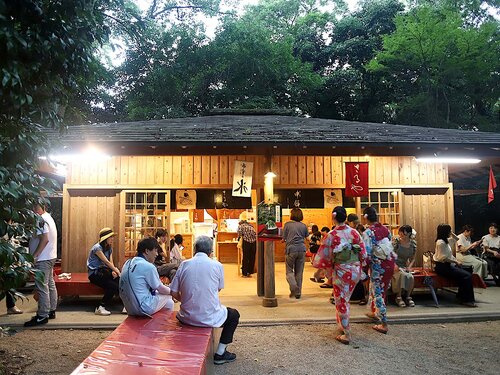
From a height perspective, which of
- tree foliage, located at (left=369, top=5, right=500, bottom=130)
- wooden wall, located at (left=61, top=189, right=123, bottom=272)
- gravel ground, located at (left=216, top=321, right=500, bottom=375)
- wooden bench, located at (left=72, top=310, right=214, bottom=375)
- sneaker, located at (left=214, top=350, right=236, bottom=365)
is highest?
tree foliage, located at (left=369, top=5, right=500, bottom=130)

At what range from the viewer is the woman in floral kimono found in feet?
18.8

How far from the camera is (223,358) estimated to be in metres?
5.15

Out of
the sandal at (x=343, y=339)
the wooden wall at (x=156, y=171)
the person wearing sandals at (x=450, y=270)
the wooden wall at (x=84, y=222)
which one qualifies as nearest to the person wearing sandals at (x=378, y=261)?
the sandal at (x=343, y=339)

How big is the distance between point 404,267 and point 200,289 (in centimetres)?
515

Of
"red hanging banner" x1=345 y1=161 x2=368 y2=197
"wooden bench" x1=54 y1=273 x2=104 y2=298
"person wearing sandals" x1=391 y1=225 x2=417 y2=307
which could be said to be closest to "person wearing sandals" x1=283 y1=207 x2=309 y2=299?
"red hanging banner" x1=345 y1=161 x2=368 y2=197

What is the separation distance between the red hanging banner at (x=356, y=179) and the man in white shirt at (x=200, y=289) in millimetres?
5237

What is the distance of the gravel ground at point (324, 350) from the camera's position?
4.88m

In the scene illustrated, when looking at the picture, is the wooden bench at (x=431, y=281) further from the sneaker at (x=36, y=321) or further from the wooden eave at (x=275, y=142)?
the sneaker at (x=36, y=321)

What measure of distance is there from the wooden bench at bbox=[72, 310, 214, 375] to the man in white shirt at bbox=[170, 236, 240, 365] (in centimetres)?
13

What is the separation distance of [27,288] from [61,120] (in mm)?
7921

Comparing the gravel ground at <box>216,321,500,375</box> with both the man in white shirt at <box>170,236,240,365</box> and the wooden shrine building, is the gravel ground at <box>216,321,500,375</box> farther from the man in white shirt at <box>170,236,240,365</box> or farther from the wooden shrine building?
the wooden shrine building

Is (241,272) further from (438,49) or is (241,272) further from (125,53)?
(125,53)

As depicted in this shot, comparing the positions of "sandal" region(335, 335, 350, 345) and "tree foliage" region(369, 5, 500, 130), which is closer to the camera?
"sandal" region(335, 335, 350, 345)

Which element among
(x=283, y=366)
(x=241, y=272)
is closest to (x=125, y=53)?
(x=241, y=272)
